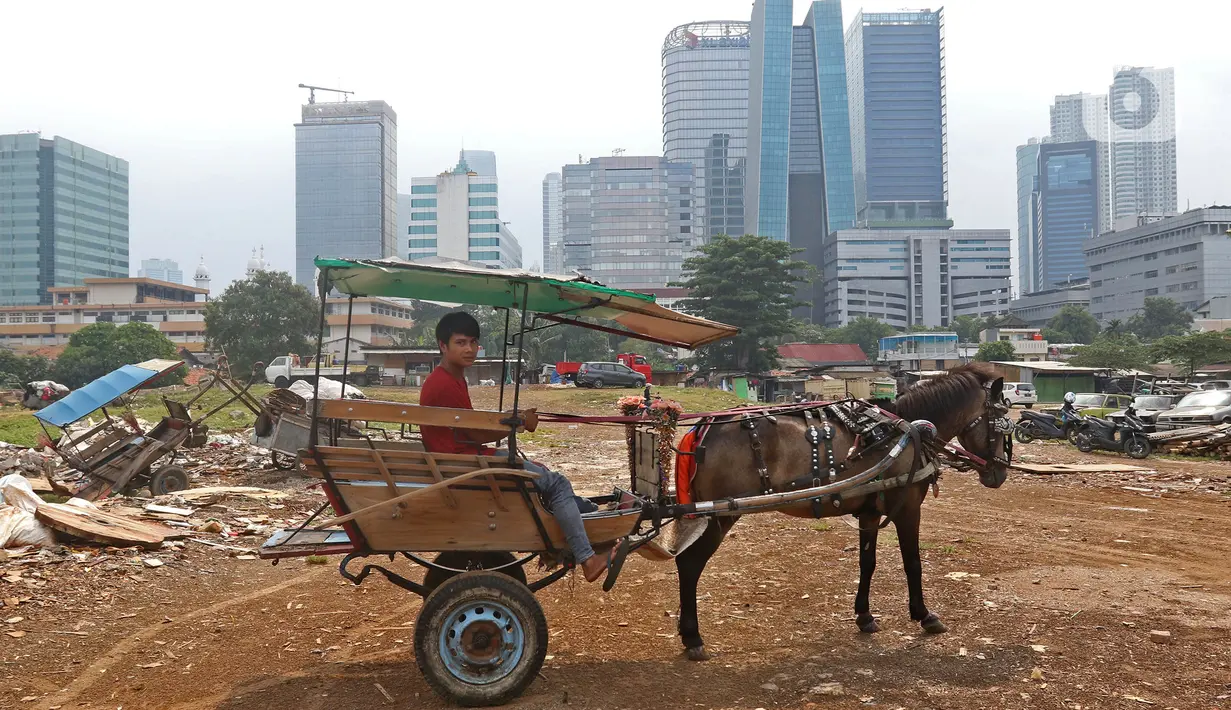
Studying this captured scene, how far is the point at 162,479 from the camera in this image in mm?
14078

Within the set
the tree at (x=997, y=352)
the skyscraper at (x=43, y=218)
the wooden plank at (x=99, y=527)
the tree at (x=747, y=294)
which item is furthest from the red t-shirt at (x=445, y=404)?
the skyscraper at (x=43, y=218)

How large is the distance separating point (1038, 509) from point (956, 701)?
29.5 feet

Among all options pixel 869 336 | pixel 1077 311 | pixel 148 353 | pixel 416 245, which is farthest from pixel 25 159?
pixel 1077 311

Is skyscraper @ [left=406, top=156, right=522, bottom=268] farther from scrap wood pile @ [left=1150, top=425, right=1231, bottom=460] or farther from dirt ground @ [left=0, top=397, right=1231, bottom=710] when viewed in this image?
dirt ground @ [left=0, top=397, right=1231, bottom=710]

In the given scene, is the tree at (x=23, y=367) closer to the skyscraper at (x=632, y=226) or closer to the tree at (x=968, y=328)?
the tree at (x=968, y=328)

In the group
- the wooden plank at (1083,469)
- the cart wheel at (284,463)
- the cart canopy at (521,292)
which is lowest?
the wooden plank at (1083,469)

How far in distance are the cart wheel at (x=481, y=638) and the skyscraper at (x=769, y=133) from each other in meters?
172

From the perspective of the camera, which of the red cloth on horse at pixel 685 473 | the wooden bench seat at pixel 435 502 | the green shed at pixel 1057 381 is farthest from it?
the green shed at pixel 1057 381

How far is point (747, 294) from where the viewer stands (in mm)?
56812

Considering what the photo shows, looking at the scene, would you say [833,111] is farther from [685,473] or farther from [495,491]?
[495,491]

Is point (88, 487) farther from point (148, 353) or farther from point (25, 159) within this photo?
point (25, 159)

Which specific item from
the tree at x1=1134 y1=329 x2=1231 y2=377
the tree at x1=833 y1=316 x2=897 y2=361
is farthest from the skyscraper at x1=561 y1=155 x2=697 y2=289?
the tree at x1=1134 y1=329 x2=1231 y2=377

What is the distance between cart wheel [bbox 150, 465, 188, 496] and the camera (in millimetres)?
14039

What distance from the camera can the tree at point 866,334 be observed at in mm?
113125
